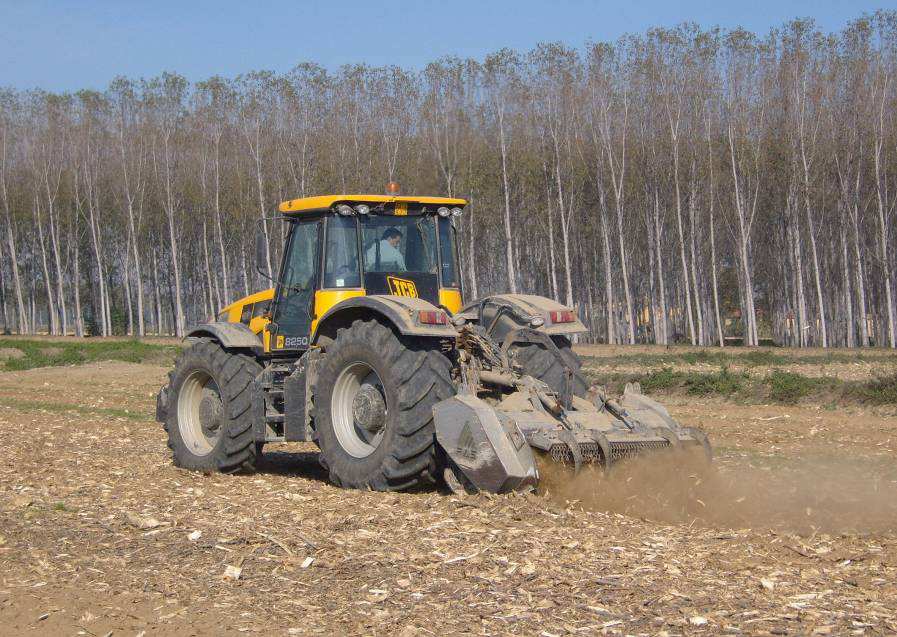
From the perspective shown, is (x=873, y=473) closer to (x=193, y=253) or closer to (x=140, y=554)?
(x=140, y=554)

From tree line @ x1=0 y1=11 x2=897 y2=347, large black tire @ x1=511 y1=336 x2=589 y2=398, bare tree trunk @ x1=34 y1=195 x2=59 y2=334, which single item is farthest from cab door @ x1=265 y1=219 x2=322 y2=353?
bare tree trunk @ x1=34 y1=195 x2=59 y2=334

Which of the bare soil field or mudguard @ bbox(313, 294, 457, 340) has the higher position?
mudguard @ bbox(313, 294, 457, 340)

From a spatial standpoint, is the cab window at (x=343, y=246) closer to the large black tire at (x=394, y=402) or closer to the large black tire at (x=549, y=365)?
the large black tire at (x=394, y=402)

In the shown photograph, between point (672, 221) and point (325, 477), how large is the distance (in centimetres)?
4501

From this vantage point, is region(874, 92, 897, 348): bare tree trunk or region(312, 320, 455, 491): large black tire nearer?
region(312, 320, 455, 491): large black tire

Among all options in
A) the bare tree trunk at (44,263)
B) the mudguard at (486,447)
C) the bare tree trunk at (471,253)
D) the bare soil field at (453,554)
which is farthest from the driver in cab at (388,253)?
the bare tree trunk at (44,263)

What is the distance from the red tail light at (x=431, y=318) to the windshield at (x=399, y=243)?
1470mm

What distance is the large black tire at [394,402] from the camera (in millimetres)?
8344

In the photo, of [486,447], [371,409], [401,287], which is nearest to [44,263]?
[401,287]

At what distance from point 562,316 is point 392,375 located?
2012 millimetres

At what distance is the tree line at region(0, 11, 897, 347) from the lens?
43.7 metres

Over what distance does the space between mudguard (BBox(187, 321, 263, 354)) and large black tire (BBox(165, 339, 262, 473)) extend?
0.13m

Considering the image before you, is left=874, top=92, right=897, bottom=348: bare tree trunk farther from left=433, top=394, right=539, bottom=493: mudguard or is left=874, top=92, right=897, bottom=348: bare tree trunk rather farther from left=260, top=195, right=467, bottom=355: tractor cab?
left=433, top=394, right=539, bottom=493: mudguard

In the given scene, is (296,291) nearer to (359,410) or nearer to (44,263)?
(359,410)
